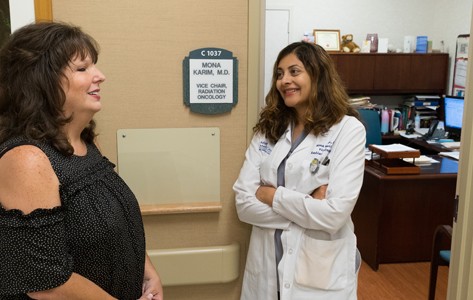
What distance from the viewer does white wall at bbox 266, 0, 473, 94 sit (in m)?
6.04

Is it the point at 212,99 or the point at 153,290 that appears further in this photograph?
the point at 212,99

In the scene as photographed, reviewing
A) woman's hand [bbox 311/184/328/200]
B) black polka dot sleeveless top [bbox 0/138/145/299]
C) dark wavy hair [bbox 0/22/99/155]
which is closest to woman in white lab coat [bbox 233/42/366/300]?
woman's hand [bbox 311/184/328/200]

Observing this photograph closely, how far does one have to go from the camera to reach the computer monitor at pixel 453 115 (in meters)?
4.87

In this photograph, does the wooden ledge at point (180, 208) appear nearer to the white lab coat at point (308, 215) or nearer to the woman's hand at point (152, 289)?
the white lab coat at point (308, 215)

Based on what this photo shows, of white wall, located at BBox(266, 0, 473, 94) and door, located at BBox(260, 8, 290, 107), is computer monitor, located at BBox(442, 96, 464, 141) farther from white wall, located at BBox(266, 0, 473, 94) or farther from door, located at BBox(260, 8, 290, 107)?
door, located at BBox(260, 8, 290, 107)

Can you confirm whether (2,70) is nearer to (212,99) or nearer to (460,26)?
(212,99)

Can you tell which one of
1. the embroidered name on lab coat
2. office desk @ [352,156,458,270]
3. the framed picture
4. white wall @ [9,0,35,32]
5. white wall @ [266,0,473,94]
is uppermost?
white wall @ [266,0,473,94]

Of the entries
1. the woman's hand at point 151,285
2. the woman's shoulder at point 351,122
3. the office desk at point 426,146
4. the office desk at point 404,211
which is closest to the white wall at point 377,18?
the office desk at point 426,146

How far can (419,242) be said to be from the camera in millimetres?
3953

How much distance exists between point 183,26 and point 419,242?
115 inches

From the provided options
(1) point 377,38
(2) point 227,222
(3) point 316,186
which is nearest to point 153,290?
(2) point 227,222

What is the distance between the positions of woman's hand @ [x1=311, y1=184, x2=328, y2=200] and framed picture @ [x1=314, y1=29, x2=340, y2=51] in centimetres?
434

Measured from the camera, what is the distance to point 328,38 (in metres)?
5.95

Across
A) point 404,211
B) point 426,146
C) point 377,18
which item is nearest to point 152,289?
point 404,211
